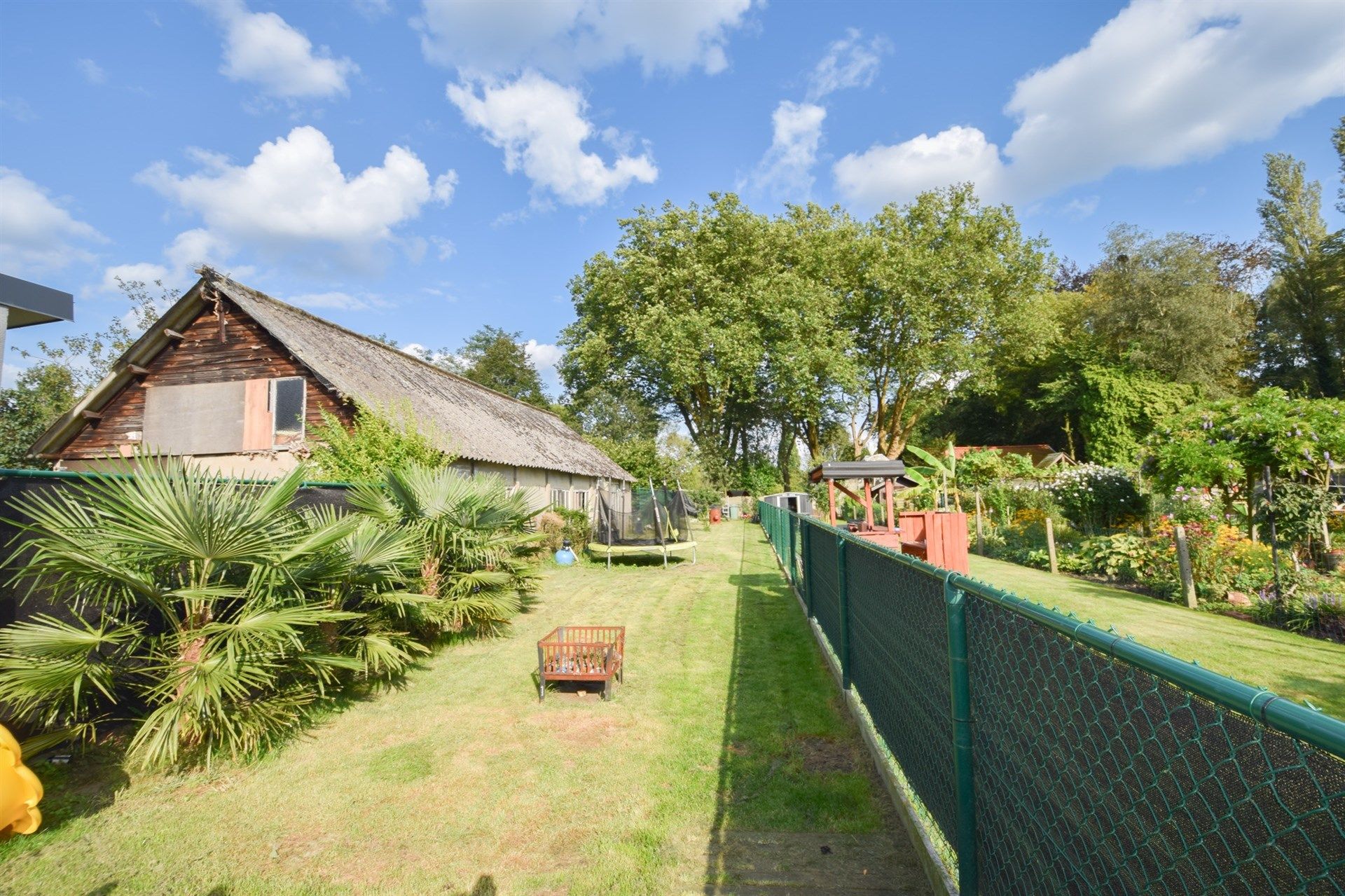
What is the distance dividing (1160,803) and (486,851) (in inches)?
138

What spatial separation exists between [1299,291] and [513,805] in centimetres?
4758

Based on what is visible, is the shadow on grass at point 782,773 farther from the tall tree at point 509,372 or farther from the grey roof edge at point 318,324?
the tall tree at point 509,372

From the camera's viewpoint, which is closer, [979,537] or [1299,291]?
[979,537]

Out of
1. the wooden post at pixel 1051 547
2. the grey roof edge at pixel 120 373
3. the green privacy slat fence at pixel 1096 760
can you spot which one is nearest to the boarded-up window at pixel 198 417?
the grey roof edge at pixel 120 373

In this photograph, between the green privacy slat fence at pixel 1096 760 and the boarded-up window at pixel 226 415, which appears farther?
the boarded-up window at pixel 226 415

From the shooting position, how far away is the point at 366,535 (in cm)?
657

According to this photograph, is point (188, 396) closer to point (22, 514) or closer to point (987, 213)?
point (22, 514)

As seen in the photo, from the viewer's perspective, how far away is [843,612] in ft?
18.8

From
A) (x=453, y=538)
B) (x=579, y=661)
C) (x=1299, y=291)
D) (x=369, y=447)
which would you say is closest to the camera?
(x=579, y=661)

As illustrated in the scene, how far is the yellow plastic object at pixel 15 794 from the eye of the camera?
3.58 metres

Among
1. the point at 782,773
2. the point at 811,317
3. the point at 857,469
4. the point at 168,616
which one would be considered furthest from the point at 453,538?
the point at 811,317

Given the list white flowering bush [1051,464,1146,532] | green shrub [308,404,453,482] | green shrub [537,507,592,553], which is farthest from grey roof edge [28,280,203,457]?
white flowering bush [1051,464,1146,532]

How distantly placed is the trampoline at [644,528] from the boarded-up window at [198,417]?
29.2 feet

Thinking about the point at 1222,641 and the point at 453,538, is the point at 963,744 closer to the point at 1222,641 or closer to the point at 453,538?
the point at 453,538
